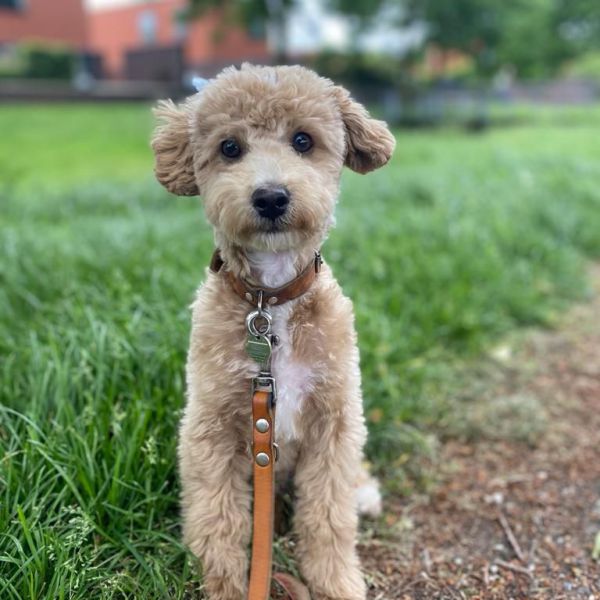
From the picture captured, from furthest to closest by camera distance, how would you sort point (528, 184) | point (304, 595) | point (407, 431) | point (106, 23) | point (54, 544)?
point (106, 23) → point (528, 184) → point (407, 431) → point (304, 595) → point (54, 544)

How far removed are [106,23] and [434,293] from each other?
4256cm

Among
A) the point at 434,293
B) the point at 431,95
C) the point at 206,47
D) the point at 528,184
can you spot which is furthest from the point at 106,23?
the point at 434,293

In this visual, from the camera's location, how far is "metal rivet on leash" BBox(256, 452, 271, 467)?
6.78ft

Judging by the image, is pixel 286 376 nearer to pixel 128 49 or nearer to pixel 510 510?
pixel 510 510

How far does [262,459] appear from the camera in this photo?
81.4 inches

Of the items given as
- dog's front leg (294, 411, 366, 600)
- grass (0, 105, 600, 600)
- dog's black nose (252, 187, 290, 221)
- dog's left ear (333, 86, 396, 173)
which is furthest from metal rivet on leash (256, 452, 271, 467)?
dog's left ear (333, 86, 396, 173)

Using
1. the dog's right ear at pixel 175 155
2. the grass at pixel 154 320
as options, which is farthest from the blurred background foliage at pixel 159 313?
the dog's right ear at pixel 175 155

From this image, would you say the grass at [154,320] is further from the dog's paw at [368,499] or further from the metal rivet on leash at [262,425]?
the metal rivet on leash at [262,425]

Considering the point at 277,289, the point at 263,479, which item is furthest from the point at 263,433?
the point at 277,289

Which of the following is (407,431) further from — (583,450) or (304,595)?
(304,595)

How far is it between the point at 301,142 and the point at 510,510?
195 centimetres

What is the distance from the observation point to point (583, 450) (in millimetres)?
3330

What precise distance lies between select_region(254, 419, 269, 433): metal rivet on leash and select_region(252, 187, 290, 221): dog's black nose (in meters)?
0.66

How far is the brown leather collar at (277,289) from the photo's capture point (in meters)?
2.13
